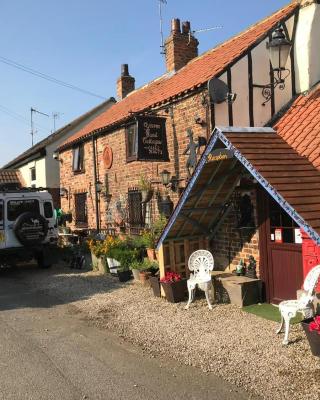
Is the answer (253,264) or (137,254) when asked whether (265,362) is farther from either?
(137,254)

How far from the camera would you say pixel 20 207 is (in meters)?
13.2

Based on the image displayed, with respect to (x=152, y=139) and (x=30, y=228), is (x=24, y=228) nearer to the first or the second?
(x=30, y=228)

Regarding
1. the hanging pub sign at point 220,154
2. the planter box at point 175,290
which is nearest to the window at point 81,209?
the planter box at point 175,290

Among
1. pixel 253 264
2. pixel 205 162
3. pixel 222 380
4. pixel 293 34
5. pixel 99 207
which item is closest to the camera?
pixel 222 380

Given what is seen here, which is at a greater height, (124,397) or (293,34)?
(293,34)

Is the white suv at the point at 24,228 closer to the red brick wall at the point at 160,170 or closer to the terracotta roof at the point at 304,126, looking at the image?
the red brick wall at the point at 160,170

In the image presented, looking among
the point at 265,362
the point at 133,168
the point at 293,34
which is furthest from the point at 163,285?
the point at 293,34

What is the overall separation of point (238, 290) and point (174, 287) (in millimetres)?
1224

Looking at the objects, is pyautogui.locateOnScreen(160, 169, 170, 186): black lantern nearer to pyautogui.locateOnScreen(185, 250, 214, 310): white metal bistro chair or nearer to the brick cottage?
the brick cottage

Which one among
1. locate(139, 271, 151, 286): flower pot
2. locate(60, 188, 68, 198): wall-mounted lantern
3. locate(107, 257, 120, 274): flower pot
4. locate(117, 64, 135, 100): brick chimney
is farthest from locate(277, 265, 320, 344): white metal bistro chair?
locate(117, 64, 135, 100): brick chimney

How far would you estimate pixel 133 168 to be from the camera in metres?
13.3

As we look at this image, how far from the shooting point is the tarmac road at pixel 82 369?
4781 millimetres

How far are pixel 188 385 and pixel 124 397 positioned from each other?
715mm

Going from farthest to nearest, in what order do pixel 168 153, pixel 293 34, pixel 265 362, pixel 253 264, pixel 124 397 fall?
pixel 168 153
pixel 293 34
pixel 253 264
pixel 265 362
pixel 124 397
